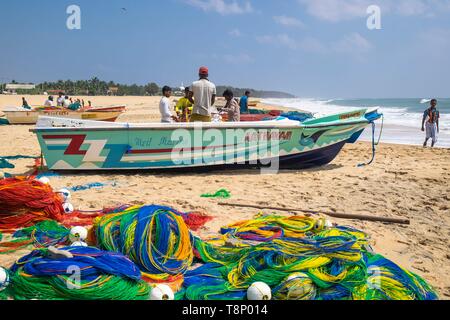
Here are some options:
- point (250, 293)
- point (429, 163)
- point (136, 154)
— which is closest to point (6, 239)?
point (250, 293)

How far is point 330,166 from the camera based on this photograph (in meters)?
7.56

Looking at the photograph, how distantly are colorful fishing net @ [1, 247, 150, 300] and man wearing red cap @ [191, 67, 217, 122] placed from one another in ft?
13.7

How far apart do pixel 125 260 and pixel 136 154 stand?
372cm

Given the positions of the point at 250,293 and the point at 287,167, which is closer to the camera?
the point at 250,293

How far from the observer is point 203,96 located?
6.59 m

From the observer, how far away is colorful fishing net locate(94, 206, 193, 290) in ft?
9.77

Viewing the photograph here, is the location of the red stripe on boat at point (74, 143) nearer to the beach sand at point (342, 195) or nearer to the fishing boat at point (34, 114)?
the beach sand at point (342, 195)

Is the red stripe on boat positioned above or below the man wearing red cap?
below

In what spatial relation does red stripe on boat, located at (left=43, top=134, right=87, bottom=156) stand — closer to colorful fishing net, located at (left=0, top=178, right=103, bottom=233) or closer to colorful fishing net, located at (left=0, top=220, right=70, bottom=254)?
colorful fishing net, located at (left=0, top=178, right=103, bottom=233)

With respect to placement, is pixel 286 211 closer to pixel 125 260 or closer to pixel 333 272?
pixel 333 272

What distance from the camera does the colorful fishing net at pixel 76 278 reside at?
2.50m

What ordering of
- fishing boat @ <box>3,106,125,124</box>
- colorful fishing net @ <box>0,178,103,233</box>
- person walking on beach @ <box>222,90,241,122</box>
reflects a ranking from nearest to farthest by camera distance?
colorful fishing net @ <box>0,178,103,233</box> → person walking on beach @ <box>222,90,241,122</box> → fishing boat @ <box>3,106,125,124</box>

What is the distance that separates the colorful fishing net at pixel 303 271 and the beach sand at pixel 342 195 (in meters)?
0.38

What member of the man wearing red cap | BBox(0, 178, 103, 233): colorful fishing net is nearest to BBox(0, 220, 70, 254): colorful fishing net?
BBox(0, 178, 103, 233): colorful fishing net
